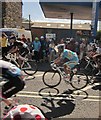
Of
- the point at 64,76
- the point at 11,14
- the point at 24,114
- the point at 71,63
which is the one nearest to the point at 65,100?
the point at 64,76

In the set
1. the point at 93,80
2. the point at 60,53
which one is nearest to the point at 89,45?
the point at 93,80

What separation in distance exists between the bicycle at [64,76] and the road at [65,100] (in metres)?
0.18

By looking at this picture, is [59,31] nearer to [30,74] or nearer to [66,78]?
[30,74]

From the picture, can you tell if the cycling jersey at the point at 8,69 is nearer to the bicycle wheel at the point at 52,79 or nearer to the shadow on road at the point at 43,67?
the bicycle wheel at the point at 52,79

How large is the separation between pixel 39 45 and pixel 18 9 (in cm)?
2279

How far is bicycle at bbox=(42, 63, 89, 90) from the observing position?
8922 mm

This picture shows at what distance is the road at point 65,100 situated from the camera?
623cm

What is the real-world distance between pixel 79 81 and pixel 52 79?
973 millimetres

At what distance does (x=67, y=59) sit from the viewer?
899 centimetres

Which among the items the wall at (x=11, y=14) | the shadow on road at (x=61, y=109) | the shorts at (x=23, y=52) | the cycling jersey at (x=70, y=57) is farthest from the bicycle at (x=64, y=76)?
the wall at (x=11, y=14)

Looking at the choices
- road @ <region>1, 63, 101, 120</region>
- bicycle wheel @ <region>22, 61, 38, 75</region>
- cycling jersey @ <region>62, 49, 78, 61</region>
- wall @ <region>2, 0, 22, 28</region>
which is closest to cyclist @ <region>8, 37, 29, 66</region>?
bicycle wheel @ <region>22, 61, 38, 75</region>

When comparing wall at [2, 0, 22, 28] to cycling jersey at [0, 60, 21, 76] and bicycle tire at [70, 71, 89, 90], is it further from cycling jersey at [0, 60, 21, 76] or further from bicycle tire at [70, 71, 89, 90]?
cycling jersey at [0, 60, 21, 76]

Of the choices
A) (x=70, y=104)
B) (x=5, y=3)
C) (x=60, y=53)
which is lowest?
(x=70, y=104)

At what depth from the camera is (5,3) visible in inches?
1133
